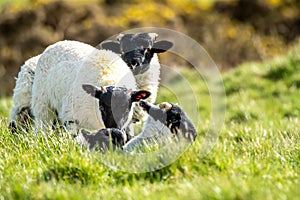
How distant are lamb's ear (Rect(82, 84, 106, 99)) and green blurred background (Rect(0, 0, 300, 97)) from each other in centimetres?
1281

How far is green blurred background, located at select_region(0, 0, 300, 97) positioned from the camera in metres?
20.0

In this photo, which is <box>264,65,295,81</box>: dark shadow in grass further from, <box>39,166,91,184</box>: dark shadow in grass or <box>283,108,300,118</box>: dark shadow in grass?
<box>39,166,91,184</box>: dark shadow in grass

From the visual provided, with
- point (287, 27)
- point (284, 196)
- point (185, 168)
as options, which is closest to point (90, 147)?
point (185, 168)

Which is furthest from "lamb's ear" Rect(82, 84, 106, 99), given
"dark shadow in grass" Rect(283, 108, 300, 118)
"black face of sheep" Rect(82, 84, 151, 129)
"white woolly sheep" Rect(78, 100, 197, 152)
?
"dark shadow in grass" Rect(283, 108, 300, 118)

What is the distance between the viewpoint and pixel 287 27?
2328 cm

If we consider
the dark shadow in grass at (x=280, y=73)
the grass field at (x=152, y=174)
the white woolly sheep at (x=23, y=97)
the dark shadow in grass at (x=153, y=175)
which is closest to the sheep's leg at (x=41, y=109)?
the white woolly sheep at (x=23, y=97)

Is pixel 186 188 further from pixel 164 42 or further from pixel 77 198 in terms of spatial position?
pixel 164 42

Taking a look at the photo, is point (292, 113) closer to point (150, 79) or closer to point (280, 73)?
point (280, 73)

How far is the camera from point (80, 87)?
6059 millimetres

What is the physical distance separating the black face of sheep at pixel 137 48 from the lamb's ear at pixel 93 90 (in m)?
1.01

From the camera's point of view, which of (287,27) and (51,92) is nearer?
(51,92)

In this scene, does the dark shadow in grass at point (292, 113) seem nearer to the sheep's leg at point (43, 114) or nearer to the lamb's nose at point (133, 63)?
the lamb's nose at point (133, 63)

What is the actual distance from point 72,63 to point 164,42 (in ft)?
3.93

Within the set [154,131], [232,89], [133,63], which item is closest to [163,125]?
[154,131]
